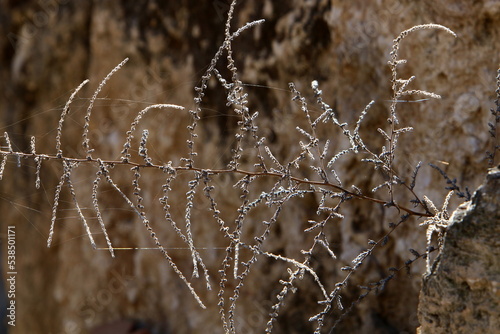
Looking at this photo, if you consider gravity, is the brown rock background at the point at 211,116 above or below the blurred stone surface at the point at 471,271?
above

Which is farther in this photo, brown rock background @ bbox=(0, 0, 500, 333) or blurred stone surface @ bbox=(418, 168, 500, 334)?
brown rock background @ bbox=(0, 0, 500, 333)

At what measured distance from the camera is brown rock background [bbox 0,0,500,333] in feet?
6.43

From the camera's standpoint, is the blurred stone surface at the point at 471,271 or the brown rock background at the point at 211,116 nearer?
the blurred stone surface at the point at 471,271

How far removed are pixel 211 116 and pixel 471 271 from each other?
1.54 meters

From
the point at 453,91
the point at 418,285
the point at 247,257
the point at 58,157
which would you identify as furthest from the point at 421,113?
→ the point at 58,157

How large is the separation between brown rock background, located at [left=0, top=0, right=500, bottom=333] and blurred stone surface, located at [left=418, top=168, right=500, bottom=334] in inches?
16.6

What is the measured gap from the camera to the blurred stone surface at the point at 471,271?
3.78 ft

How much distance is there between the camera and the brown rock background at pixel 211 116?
1961 millimetres

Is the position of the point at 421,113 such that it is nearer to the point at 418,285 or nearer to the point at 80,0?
the point at 418,285

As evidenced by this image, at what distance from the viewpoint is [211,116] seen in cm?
256

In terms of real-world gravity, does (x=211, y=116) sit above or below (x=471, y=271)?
above

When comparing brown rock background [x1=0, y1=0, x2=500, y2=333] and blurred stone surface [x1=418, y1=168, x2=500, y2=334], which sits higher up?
brown rock background [x1=0, y1=0, x2=500, y2=333]

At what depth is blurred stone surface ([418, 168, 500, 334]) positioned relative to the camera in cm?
115

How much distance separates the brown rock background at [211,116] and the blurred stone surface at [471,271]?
0.42 meters
